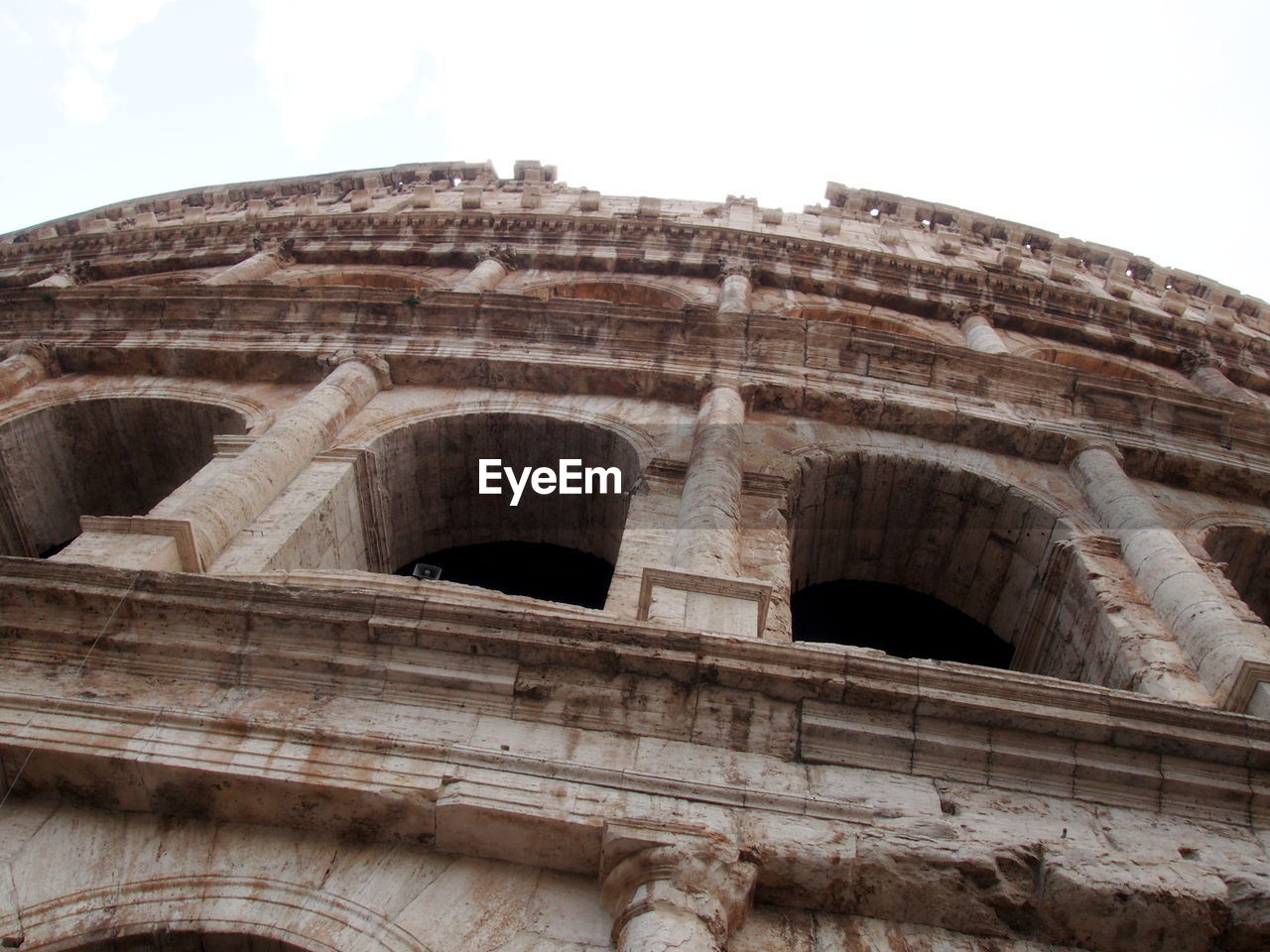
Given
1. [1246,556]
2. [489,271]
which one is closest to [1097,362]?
[1246,556]

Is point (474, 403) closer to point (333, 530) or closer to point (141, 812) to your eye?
point (333, 530)

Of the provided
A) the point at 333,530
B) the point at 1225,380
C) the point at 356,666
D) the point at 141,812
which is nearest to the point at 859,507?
the point at 333,530

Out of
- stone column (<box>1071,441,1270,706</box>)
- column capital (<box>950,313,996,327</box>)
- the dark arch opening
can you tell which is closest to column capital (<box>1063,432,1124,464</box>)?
stone column (<box>1071,441,1270,706</box>)

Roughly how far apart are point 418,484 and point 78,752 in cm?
488

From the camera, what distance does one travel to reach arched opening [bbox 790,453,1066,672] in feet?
27.8

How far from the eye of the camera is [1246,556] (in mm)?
8828

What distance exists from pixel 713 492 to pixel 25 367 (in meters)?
7.81

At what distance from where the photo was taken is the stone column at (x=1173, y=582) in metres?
5.90

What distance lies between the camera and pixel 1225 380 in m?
14.2

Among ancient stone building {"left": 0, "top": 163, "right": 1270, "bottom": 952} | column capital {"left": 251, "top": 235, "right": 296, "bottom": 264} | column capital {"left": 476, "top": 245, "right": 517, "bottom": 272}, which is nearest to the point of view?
ancient stone building {"left": 0, "top": 163, "right": 1270, "bottom": 952}

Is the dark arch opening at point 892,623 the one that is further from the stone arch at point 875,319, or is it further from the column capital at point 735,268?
the column capital at point 735,268

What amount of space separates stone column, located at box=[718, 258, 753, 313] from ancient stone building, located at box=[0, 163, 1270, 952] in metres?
0.15

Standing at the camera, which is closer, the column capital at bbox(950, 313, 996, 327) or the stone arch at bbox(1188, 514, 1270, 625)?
the stone arch at bbox(1188, 514, 1270, 625)

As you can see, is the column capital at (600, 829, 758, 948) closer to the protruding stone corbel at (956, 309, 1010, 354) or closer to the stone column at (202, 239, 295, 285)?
the protruding stone corbel at (956, 309, 1010, 354)
